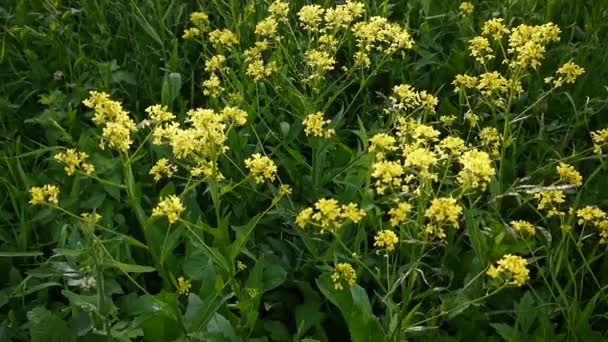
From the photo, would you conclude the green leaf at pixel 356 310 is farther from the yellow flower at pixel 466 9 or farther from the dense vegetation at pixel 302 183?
the yellow flower at pixel 466 9

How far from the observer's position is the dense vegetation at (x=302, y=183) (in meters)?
1.63

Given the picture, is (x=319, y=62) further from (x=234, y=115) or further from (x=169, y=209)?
(x=169, y=209)

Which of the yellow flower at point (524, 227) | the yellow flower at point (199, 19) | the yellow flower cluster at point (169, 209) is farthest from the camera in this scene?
the yellow flower at point (199, 19)

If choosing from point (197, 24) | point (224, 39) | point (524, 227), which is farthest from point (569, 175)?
point (197, 24)

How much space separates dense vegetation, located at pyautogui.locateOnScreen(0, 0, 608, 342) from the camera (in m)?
1.63

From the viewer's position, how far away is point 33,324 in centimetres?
164

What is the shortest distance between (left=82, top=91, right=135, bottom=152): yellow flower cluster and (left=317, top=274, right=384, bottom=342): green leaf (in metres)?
0.49

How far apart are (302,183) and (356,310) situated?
56cm

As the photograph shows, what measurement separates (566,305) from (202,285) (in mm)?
743

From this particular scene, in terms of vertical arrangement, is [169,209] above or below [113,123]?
below

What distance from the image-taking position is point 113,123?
5.39 ft

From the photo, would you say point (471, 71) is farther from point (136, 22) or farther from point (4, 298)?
point (4, 298)

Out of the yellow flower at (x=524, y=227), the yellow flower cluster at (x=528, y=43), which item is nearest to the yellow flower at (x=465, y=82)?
the yellow flower cluster at (x=528, y=43)

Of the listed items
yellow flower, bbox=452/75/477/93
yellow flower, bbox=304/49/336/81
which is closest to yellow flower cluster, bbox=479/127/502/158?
yellow flower, bbox=452/75/477/93
